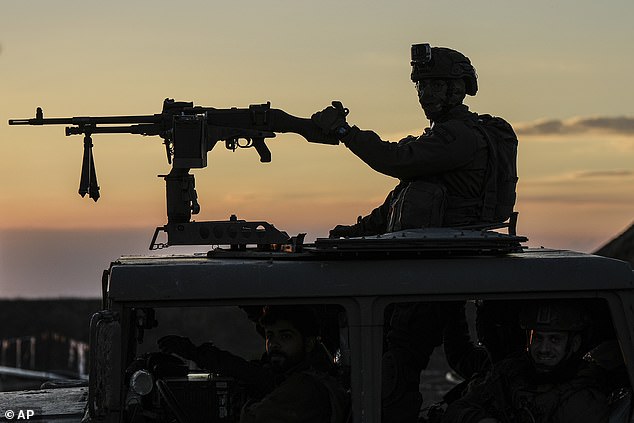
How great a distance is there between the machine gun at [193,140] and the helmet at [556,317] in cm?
120

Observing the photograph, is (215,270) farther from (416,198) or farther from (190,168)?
(416,198)

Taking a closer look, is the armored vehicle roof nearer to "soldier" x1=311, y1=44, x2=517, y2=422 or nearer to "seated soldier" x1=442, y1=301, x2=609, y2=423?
"seated soldier" x1=442, y1=301, x2=609, y2=423

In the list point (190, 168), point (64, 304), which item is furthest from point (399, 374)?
point (64, 304)

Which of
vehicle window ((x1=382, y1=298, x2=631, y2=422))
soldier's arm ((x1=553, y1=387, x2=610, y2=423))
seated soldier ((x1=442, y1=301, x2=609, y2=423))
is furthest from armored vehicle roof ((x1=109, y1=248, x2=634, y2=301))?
soldier's arm ((x1=553, y1=387, x2=610, y2=423))

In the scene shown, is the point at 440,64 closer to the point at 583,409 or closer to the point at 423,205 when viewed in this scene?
the point at 423,205

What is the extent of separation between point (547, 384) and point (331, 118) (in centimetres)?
167

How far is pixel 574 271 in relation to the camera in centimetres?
630

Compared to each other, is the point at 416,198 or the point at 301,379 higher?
the point at 416,198

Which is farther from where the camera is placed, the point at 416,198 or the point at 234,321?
the point at 234,321

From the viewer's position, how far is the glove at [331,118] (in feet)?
23.4

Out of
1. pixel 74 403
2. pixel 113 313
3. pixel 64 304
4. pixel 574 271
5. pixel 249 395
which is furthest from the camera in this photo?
pixel 64 304

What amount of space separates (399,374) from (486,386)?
0.42 meters

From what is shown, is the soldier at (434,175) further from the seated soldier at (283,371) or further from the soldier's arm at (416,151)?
the seated soldier at (283,371)

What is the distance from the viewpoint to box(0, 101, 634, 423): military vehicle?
20.0ft
